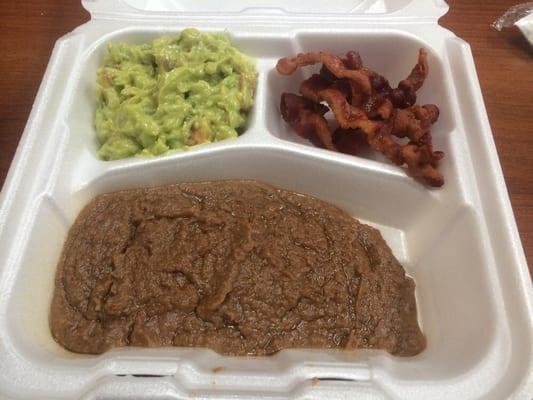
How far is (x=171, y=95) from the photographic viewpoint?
5.33ft

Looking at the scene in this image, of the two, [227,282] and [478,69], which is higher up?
[478,69]

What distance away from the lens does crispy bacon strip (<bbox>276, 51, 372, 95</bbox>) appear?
1.60 m

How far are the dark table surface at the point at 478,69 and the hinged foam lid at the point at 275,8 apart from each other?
31 cm

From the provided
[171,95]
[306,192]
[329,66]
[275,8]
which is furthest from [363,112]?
[275,8]

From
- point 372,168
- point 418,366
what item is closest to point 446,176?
point 372,168

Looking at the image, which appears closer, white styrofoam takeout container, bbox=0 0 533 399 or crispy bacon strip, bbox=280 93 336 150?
white styrofoam takeout container, bbox=0 0 533 399

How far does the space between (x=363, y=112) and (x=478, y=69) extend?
764 mm

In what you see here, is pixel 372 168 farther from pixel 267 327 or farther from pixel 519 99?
pixel 519 99

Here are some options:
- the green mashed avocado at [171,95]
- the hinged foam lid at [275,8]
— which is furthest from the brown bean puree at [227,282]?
the hinged foam lid at [275,8]

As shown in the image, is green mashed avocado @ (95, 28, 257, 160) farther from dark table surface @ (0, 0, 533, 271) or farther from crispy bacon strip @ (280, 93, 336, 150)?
dark table surface @ (0, 0, 533, 271)

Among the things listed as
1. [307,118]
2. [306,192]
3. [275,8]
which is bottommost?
[306,192]

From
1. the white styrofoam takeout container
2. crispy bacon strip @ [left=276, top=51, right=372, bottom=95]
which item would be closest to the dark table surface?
the white styrofoam takeout container

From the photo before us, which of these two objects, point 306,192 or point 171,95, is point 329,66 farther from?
point 171,95

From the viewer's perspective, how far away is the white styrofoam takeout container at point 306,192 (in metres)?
1.12
